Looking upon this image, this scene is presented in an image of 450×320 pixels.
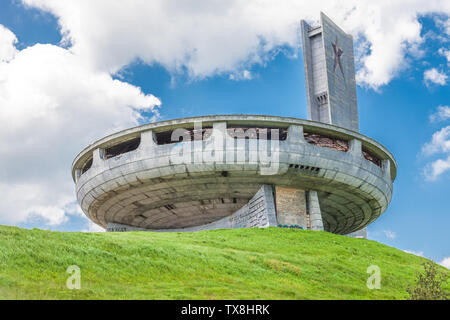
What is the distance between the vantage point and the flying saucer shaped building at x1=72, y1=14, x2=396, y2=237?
31172mm

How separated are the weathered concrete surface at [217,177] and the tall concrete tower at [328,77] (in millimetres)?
16548

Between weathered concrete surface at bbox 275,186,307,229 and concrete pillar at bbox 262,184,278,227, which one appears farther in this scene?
weathered concrete surface at bbox 275,186,307,229

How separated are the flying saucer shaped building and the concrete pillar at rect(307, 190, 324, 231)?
7 centimetres

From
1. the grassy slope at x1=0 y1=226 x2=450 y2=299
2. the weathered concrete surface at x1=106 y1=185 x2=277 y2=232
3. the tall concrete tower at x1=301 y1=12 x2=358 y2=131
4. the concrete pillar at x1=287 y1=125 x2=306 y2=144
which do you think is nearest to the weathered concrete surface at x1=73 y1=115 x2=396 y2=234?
the concrete pillar at x1=287 y1=125 x2=306 y2=144

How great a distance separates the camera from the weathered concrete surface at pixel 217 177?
31.3 m

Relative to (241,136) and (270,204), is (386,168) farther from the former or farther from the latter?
(241,136)

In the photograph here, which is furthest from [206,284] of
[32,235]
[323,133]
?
[323,133]

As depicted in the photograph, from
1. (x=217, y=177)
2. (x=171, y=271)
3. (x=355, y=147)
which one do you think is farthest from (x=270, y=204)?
(x=171, y=271)

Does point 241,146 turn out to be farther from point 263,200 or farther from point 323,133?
point 323,133

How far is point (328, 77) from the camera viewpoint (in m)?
53.9

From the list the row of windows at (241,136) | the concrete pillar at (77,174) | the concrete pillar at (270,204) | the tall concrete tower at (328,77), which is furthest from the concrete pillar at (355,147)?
the concrete pillar at (77,174)

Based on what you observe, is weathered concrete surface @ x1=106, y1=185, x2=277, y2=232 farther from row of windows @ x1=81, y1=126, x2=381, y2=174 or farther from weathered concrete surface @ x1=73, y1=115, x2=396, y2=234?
row of windows @ x1=81, y1=126, x2=381, y2=174

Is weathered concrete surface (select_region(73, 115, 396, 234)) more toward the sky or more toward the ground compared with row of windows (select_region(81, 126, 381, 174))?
more toward the ground

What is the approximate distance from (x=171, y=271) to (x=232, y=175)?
53.6 ft
